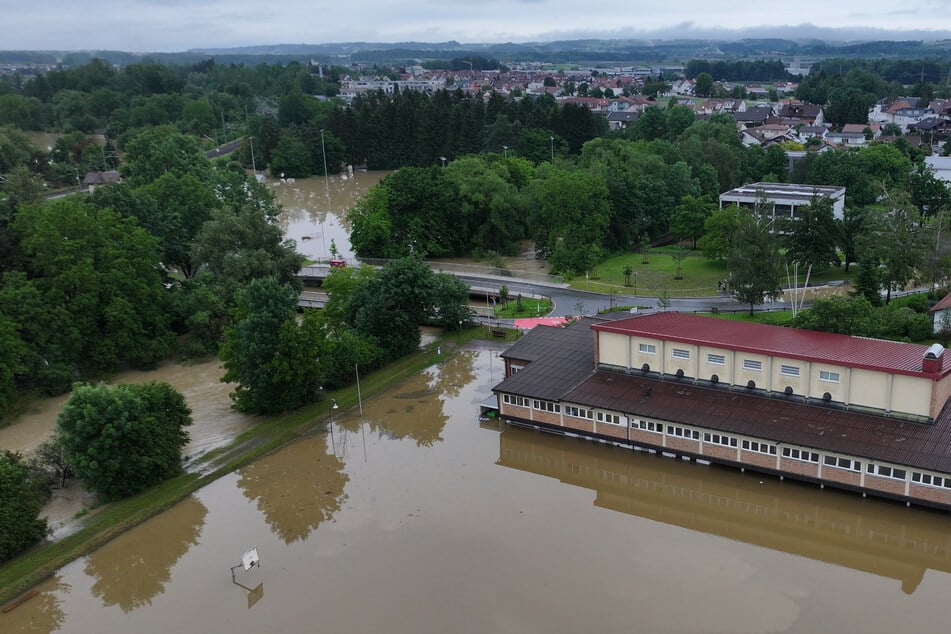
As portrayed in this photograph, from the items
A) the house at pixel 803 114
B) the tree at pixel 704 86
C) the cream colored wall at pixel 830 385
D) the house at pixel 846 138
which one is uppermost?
the tree at pixel 704 86

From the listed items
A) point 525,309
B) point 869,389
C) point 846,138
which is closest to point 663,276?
point 525,309

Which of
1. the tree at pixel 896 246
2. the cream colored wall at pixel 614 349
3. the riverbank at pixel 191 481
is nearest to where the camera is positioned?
the riverbank at pixel 191 481

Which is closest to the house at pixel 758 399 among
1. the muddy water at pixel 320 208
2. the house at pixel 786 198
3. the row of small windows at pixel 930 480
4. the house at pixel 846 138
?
the row of small windows at pixel 930 480

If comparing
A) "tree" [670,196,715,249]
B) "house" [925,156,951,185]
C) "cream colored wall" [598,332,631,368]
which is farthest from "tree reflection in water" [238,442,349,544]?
"house" [925,156,951,185]

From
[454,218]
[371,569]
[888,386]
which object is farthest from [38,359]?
[888,386]

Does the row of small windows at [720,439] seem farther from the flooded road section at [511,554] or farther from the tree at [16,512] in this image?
the tree at [16,512]

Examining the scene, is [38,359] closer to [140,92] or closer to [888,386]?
[888,386]
